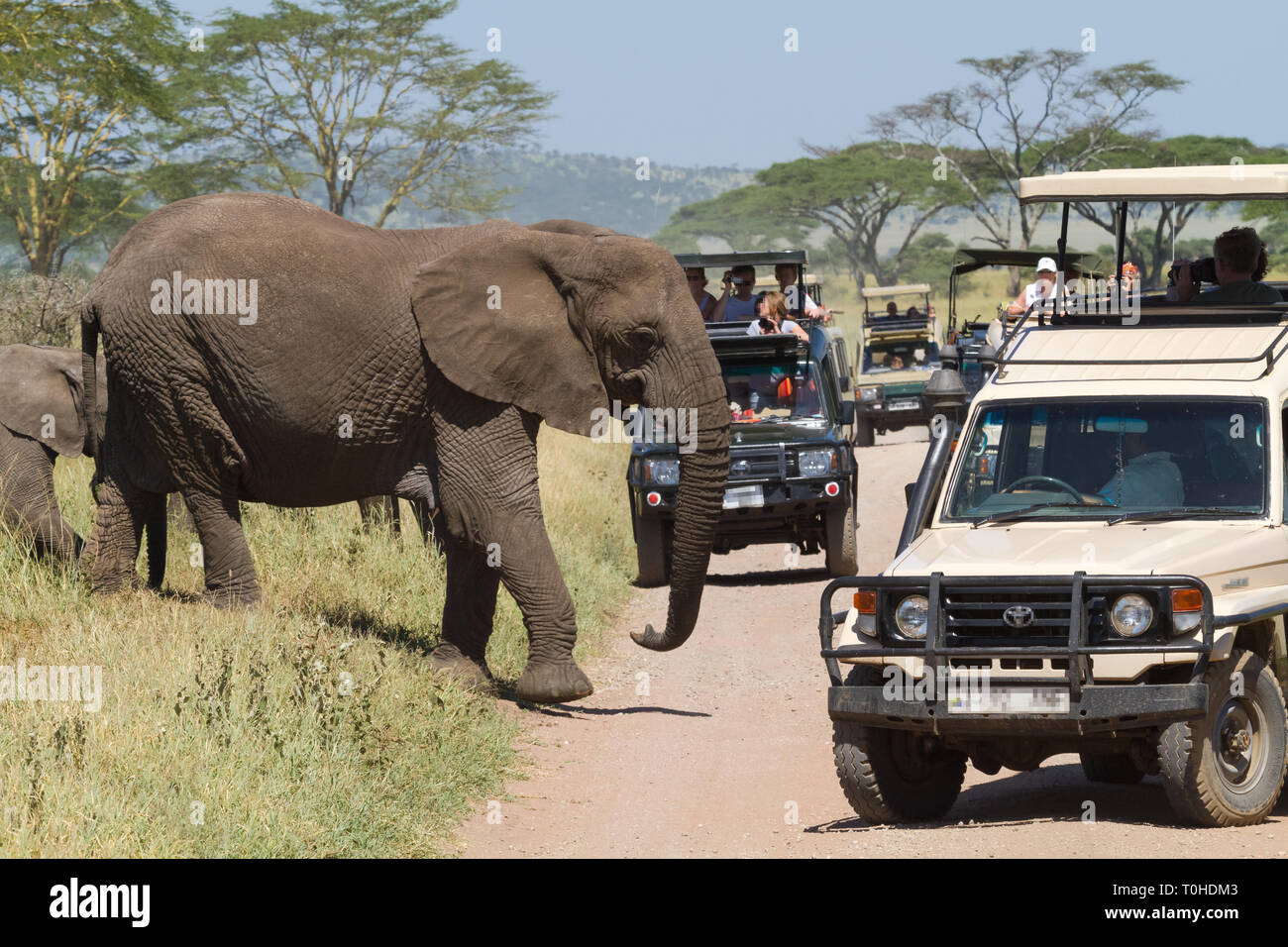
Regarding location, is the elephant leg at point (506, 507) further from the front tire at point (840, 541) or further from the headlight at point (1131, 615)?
the front tire at point (840, 541)

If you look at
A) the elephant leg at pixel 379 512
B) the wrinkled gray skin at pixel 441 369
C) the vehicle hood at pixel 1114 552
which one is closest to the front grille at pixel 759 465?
the elephant leg at pixel 379 512

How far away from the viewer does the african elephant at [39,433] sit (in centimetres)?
1276

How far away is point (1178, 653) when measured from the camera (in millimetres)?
6707

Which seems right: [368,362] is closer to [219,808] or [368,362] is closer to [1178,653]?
[219,808]

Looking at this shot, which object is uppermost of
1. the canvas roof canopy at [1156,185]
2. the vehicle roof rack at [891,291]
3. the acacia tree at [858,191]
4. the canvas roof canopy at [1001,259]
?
the acacia tree at [858,191]

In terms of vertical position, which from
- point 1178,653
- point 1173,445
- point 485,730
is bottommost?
point 485,730

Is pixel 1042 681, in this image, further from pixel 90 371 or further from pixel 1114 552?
pixel 90 371

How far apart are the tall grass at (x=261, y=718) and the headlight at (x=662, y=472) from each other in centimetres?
234

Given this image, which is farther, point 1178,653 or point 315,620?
point 315,620

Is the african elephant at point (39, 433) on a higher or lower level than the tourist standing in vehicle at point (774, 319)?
lower

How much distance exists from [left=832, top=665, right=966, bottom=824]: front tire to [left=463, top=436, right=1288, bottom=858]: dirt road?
0.13 meters

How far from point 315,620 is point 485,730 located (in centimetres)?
188
